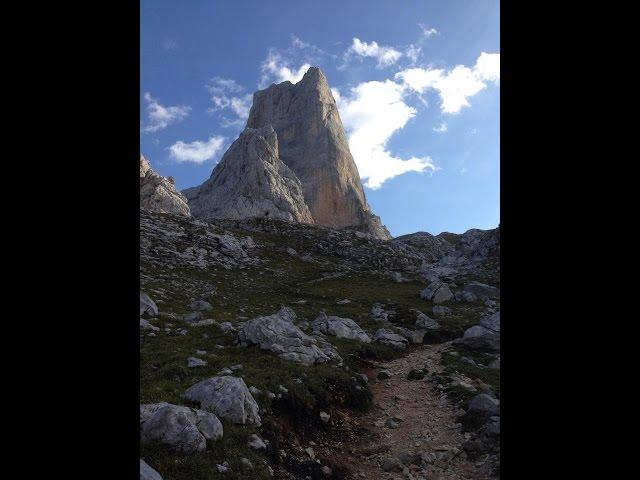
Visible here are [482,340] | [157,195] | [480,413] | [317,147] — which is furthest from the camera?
[317,147]

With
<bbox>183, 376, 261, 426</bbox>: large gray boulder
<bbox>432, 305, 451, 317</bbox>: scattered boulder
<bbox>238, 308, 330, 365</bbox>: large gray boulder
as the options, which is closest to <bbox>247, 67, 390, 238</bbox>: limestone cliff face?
<bbox>432, 305, 451, 317</bbox>: scattered boulder

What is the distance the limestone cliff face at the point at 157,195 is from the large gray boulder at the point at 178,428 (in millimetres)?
78775

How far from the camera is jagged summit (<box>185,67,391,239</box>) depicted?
156 m

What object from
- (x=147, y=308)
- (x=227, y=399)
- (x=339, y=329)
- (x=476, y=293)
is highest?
(x=147, y=308)

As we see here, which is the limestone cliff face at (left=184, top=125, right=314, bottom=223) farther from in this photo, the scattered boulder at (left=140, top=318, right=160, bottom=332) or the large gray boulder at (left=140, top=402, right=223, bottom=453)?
the large gray boulder at (left=140, top=402, right=223, bottom=453)

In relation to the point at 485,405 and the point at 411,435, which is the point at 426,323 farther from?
the point at 411,435

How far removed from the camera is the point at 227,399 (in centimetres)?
1043

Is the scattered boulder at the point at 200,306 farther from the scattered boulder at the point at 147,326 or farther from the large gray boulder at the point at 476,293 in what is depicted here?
the large gray boulder at the point at 476,293

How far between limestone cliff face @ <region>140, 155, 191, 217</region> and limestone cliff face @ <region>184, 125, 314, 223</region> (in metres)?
26.6

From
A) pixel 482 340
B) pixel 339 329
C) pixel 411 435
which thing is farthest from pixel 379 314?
pixel 411 435

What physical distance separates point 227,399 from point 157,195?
81.3 meters
